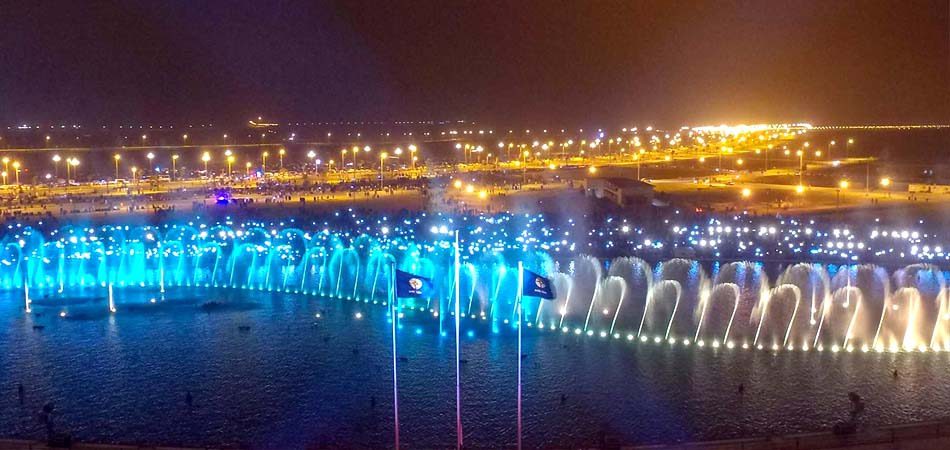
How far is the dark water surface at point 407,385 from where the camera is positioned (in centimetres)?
1315

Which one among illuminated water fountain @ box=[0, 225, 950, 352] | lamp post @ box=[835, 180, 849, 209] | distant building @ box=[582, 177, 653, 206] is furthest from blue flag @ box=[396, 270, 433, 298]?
lamp post @ box=[835, 180, 849, 209]

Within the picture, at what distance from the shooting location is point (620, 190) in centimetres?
4066

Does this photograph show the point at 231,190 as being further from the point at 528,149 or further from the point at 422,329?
the point at 528,149

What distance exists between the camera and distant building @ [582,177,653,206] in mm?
40219

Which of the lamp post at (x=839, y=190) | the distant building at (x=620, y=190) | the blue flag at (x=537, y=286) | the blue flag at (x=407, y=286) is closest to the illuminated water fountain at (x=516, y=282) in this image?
the blue flag at (x=537, y=286)

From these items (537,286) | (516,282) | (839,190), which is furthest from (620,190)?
(537,286)

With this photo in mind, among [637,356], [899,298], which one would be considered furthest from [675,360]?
[899,298]

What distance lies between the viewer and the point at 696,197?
44.1m

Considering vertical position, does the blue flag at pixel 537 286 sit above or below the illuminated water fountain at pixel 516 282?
above

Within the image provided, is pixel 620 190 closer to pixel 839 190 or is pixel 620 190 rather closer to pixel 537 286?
pixel 839 190

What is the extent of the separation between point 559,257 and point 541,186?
21731mm

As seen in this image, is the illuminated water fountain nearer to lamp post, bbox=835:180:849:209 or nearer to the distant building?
the distant building

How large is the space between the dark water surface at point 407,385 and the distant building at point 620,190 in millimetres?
22029

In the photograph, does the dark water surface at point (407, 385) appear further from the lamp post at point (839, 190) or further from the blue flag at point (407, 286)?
the lamp post at point (839, 190)
